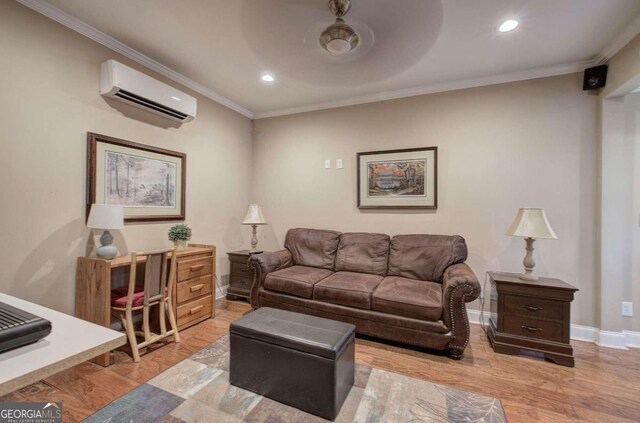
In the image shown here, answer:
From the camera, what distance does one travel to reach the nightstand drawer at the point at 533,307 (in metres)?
2.29

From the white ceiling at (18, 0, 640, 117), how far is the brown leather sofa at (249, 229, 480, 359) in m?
1.80

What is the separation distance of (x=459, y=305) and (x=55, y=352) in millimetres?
2430

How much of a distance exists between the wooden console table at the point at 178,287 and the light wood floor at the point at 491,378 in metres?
0.25

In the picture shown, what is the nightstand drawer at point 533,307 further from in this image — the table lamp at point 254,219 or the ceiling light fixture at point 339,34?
the table lamp at point 254,219

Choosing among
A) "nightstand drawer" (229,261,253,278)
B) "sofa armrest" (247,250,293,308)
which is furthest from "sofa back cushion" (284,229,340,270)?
"nightstand drawer" (229,261,253,278)

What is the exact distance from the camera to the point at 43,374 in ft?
2.22

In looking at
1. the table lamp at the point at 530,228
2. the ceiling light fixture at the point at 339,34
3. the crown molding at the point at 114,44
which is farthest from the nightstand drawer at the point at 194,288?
the table lamp at the point at 530,228

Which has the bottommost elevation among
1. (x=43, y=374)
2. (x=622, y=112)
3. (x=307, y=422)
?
(x=307, y=422)

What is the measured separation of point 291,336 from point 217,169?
2661mm

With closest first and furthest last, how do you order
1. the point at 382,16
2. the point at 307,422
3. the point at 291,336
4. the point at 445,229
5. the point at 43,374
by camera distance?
the point at 43,374 → the point at 307,422 → the point at 291,336 → the point at 382,16 → the point at 445,229

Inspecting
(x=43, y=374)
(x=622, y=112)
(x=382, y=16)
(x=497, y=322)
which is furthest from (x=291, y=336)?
(x=622, y=112)

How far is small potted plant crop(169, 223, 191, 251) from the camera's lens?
2.89m

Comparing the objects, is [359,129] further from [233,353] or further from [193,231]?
[233,353]

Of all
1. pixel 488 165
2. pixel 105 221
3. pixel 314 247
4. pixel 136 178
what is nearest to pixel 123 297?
pixel 105 221
